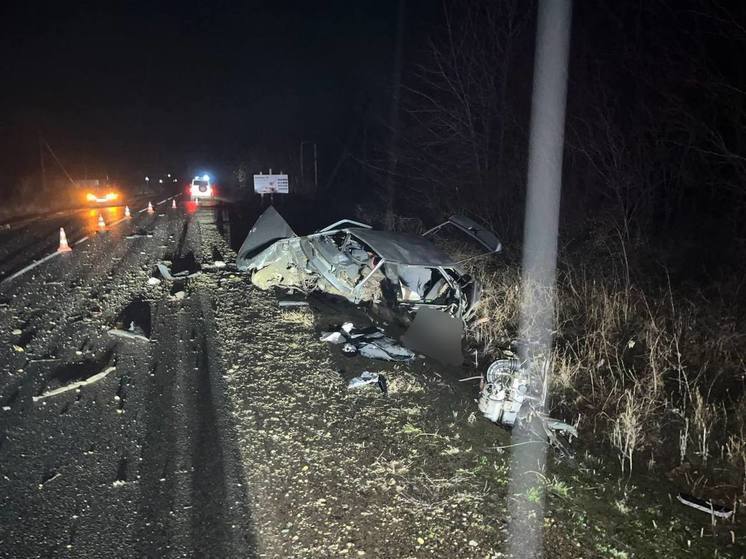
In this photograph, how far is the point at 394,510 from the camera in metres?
A: 3.16

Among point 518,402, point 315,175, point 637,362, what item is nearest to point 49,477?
point 518,402

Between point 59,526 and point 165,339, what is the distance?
3196 millimetres

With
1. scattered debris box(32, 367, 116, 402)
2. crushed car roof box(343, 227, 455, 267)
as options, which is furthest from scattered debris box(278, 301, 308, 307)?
scattered debris box(32, 367, 116, 402)

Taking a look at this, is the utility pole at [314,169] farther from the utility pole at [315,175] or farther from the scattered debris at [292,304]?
the scattered debris at [292,304]

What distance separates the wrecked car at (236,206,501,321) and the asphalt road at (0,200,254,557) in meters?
1.40

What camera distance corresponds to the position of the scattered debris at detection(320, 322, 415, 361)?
571 centimetres

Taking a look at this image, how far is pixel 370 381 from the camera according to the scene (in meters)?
4.98

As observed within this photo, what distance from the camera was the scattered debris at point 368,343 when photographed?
5.71 m

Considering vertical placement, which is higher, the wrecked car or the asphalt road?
the wrecked car

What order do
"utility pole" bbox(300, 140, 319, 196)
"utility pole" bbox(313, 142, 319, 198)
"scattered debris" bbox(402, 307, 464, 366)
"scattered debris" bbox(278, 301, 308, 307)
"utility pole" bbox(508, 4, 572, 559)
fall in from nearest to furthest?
"scattered debris" bbox(402, 307, 464, 366)
"utility pole" bbox(508, 4, 572, 559)
"scattered debris" bbox(278, 301, 308, 307)
"utility pole" bbox(313, 142, 319, 198)
"utility pole" bbox(300, 140, 319, 196)

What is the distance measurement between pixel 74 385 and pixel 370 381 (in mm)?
2879

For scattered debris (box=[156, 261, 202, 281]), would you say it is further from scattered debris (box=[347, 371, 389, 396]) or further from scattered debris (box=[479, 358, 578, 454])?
scattered debris (box=[479, 358, 578, 454])

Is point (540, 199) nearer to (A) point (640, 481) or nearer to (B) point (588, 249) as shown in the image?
(B) point (588, 249)

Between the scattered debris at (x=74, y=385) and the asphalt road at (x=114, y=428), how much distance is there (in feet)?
0.04
